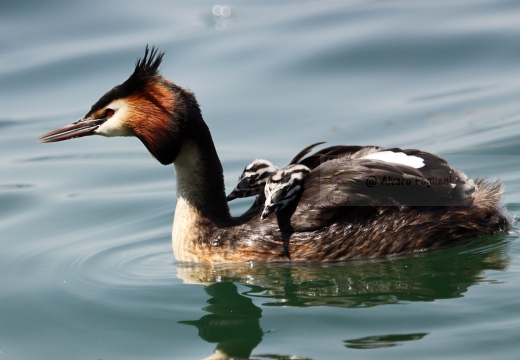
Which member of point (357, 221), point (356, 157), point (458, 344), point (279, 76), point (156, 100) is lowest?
point (458, 344)

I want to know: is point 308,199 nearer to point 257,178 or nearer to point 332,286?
point 257,178

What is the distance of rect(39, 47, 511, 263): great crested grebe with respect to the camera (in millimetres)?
7449

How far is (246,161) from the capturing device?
10211mm

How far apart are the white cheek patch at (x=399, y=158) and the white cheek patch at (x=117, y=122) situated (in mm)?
1759

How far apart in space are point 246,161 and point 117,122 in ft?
9.11

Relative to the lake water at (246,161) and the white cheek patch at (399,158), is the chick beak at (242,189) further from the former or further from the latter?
the white cheek patch at (399,158)

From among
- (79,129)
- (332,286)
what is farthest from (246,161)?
(332,286)

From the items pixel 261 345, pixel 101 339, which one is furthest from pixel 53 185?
pixel 261 345

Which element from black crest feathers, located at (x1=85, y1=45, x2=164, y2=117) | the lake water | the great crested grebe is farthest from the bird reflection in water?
black crest feathers, located at (x1=85, y1=45, x2=164, y2=117)

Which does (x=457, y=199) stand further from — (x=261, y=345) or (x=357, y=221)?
(x=261, y=345)

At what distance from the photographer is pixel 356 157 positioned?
783 cm

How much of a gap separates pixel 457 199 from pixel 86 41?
7.28 metres

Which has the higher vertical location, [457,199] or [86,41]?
[86,41]

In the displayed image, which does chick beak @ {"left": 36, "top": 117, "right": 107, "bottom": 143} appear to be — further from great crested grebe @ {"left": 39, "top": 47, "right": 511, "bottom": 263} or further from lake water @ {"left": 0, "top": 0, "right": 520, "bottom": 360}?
lake water @ {"left": 0, "top": 0, "right": 520, "bottom": 360}
